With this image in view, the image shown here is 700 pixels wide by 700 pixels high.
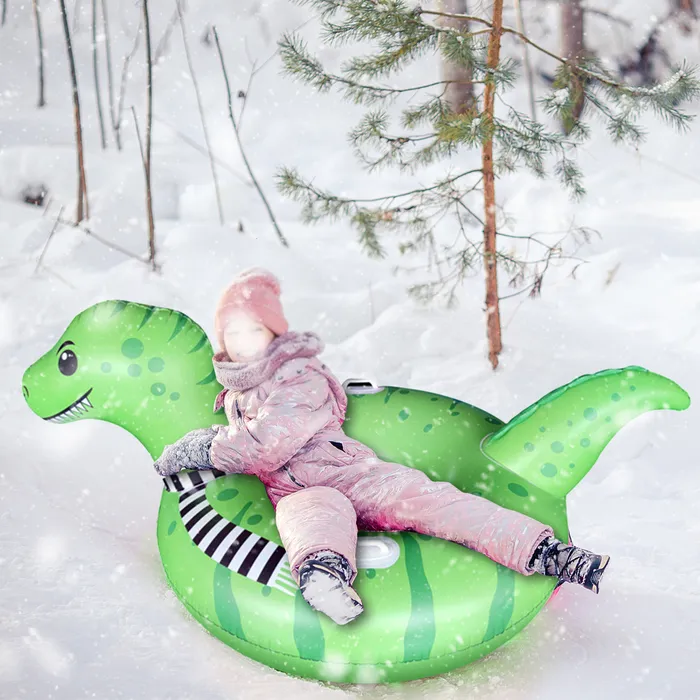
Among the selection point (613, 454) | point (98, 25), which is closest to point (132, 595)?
point (613, 454)

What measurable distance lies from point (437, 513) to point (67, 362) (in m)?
1.10

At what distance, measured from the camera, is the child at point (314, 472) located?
5.58ft

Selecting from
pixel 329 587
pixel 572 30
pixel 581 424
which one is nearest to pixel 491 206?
pixel 581 424

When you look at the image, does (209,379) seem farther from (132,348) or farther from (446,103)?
(446,103)

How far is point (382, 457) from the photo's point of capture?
2.23 meters

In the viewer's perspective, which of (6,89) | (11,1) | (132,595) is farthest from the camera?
(11,1)

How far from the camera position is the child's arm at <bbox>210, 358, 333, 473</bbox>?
1979 millimetres

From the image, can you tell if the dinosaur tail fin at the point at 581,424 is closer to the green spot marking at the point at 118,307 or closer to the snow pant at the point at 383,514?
the snow pant at the point at 383,514

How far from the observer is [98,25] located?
6051mm

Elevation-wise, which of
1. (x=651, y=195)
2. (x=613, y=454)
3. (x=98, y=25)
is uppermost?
(x=98, y=25)

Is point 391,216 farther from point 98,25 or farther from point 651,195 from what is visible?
point 98,25

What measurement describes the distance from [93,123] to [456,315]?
296 centimetres

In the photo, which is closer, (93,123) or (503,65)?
(503,65)

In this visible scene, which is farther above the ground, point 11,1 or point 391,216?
point 11,1
